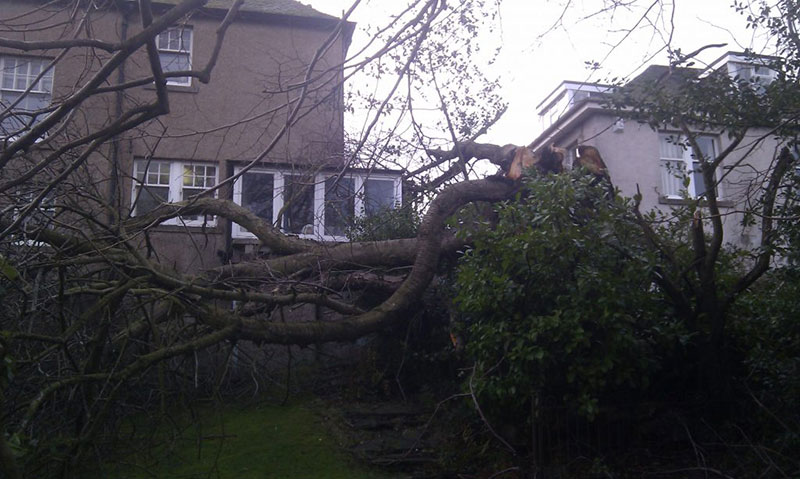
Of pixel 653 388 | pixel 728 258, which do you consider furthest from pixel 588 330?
pixel 728 258

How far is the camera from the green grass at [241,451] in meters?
7.34

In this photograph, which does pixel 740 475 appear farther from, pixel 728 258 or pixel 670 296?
pixel 728 258

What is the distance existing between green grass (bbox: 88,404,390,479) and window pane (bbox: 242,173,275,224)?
482cm

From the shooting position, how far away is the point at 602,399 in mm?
8055

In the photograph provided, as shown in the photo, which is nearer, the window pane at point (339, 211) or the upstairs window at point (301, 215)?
the window pane at point (339, 211)

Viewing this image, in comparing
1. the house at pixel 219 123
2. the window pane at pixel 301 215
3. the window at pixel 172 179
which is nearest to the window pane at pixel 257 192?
the house at pixel 219 123

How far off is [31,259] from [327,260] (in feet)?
12.6

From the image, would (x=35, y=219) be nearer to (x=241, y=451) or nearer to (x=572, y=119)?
(x=241, y=451)

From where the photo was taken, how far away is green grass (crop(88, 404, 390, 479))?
7336 millimetres

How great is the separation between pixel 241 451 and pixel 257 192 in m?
6.24

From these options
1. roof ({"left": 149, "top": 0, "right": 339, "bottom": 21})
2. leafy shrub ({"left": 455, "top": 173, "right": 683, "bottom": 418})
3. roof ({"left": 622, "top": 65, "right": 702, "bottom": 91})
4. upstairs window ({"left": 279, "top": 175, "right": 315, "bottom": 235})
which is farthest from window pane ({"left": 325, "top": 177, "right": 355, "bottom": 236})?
roof ({"left": 149, "top": 0, "right": 339, "bottom": 21})

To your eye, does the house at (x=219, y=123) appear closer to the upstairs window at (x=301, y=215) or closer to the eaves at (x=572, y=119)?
the upstairs window at (x=301, y=215)

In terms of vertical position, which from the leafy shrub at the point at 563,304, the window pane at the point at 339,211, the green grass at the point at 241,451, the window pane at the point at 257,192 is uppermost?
the window pane at the point at 257,192

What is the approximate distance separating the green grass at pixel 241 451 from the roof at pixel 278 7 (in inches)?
339
